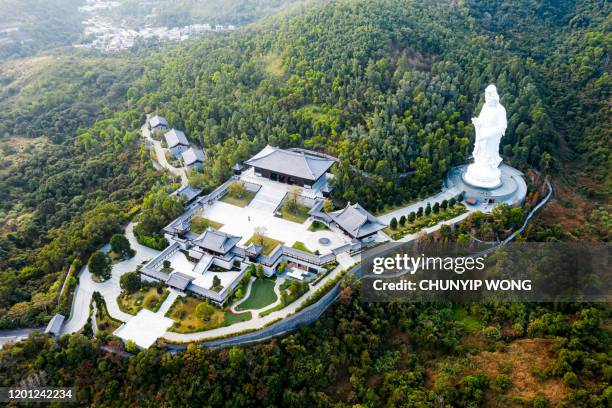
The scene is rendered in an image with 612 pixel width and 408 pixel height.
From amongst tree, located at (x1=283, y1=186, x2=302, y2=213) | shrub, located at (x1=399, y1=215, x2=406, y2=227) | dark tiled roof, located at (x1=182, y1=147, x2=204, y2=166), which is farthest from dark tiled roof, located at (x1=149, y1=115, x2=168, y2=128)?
shrub, located at (x1=399, y1=215, x2=406, y2=227)

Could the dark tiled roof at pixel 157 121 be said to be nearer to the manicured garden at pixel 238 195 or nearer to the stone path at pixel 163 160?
the stone path at pixel 163 160

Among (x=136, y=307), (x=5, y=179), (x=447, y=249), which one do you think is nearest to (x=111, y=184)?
(x=5, y=179)

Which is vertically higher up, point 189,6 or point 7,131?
point 189,6

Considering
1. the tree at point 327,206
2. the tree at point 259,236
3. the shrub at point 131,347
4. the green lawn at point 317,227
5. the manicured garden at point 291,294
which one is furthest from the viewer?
the tree at point 327,206

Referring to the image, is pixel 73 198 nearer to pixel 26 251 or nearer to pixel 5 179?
pixel 26 251

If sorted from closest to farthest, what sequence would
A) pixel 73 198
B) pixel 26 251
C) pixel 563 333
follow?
1. pixel 563 333
2. pixel 26 251
3. pixel 73 198

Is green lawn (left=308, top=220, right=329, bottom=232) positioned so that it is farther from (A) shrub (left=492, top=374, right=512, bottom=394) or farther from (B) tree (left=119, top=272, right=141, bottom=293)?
(A) shrub (left=492, top=374, right=512, bottom=394)

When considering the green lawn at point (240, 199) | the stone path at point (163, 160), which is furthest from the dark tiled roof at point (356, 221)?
the stone path at point (163, 160)

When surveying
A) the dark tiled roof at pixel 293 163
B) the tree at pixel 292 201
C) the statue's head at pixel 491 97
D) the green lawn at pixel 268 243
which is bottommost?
the green lawn at pixel 268 243
